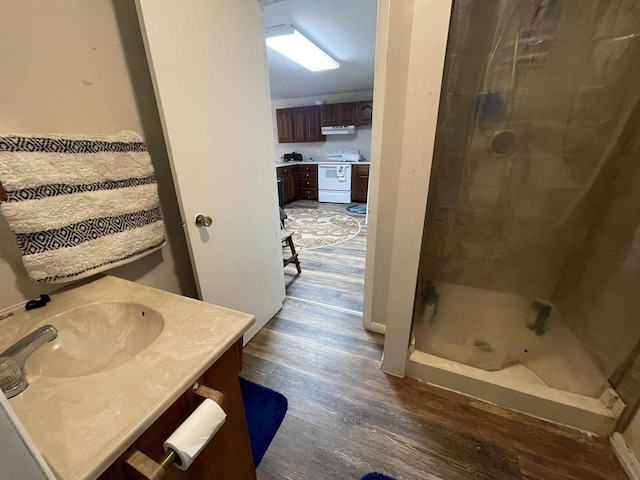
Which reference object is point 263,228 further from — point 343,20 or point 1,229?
point 343,20

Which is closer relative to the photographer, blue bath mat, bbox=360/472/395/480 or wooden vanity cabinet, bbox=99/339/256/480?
wooden vanity cabinet, bbox=99/339/256/480

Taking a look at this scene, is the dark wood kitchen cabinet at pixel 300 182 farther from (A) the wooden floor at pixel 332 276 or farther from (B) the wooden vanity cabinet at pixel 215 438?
(B) the wooden vanity cabinet at pixel 215 438

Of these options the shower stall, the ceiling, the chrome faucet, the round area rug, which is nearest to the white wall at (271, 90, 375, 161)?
the ceiling

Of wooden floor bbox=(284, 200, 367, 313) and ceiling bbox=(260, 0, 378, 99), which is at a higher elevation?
ceiling bbox=(260, 0, 378, 99)

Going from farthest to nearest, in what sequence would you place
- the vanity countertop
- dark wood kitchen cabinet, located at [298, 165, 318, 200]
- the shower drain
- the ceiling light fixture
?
dark wood kitchen cabinet, located at [298, 165, 318, 200] < the ceiling light fixture < the shower drain < the vanity countertop

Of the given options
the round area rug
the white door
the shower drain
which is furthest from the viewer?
the round area rug

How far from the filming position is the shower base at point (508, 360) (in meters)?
1.15

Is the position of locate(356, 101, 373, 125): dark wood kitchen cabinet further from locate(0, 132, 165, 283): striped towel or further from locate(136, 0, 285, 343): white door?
locate(0, 132, 165, 283): striped towel

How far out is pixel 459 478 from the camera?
1.01m

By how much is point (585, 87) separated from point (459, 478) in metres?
1.68

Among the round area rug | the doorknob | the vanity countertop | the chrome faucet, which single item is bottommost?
the round area rug

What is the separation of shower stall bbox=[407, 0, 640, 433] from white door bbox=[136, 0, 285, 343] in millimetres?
1017

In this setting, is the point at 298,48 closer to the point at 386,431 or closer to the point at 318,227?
the point at 318,227

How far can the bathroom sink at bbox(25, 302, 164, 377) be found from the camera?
0.71 m
